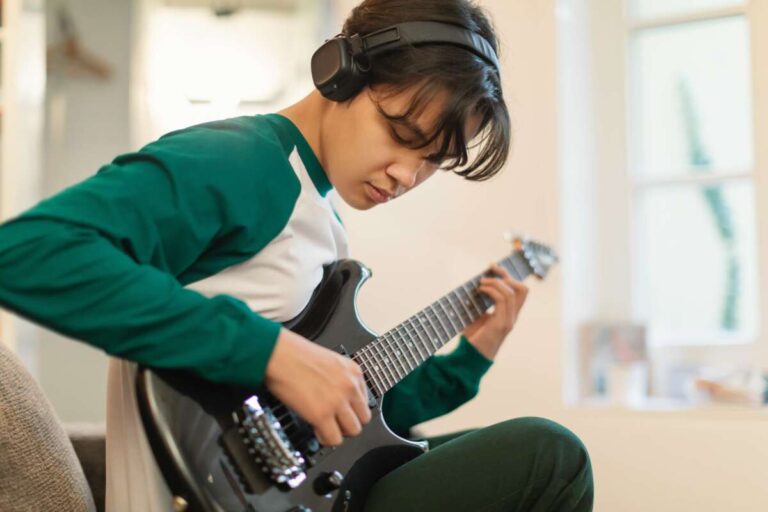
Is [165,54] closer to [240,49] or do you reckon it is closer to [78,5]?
[240,49]

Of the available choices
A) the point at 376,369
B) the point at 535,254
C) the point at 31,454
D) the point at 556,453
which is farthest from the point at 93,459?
the point at 535,254

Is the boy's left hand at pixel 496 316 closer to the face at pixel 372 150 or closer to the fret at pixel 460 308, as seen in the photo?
the fret at pixel 460 308

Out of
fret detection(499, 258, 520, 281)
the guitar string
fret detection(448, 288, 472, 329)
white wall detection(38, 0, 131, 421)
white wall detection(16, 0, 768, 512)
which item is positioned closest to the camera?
the guitar string

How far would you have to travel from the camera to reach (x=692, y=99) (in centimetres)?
209

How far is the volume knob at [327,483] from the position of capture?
3.26ft

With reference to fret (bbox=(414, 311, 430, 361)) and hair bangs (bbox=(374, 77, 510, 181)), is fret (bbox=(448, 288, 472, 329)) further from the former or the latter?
hair bangs (bbox=(374, 77, 510, 181))

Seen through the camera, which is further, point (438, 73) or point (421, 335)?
point (421, 335)

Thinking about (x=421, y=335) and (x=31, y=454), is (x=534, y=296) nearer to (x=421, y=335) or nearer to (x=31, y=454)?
(x=421, y=335)

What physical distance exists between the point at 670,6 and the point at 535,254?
2.63 ft

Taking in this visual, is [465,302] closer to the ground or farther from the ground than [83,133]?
closer to the ground

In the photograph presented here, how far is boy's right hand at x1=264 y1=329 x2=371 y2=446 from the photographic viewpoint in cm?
86

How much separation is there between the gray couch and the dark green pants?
0.35m

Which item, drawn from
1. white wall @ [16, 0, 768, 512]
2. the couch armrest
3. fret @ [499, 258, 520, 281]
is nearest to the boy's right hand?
the couch armrest

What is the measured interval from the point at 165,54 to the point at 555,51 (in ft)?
3.09
